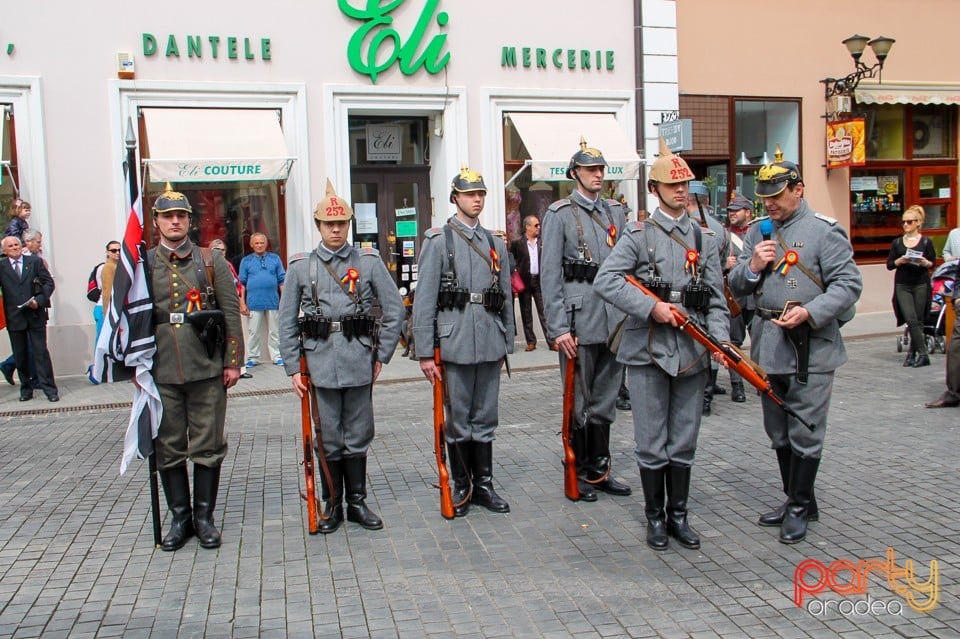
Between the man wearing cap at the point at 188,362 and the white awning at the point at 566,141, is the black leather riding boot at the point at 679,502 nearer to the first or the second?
the man wearing cap at the point at 188,362

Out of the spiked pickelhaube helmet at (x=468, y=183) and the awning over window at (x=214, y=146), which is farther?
the awning over window at (x=214, y=146)

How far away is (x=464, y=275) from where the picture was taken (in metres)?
6.10

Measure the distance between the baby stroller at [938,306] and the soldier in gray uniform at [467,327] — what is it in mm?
5655

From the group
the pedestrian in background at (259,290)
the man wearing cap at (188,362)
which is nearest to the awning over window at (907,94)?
the pedestrian in background at (259,290)

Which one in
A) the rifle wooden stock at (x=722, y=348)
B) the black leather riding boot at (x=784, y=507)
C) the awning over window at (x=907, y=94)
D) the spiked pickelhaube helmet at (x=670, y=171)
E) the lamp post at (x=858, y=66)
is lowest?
the black leather riding boot at (x=784, y=507)

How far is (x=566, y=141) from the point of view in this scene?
1500 centimetres

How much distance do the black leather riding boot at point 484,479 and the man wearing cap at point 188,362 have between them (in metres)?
1.58

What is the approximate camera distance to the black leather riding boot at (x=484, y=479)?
20.2 feet

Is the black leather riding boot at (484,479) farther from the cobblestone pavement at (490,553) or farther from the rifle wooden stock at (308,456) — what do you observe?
the rifle wooden stock at (308,456)

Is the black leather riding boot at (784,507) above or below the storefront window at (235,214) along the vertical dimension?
below

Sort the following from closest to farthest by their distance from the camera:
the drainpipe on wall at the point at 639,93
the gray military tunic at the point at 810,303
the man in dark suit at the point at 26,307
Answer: the gray military tunic at the point at 810,303 → the man in dark suit at the point at 26,307 → the drainpipe on wall at the point at 639,93

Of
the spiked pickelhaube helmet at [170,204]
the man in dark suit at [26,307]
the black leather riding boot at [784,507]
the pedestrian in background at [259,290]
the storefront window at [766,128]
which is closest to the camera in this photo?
the spiked pickelhaube helmet at [170,204]

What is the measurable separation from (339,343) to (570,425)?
1628 mm

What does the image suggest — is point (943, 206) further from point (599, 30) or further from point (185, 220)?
point (185, 220)
